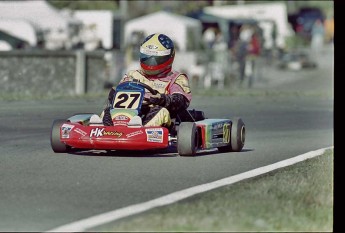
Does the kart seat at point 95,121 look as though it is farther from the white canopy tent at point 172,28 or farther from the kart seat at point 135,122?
the white canopy tent at point 172,28

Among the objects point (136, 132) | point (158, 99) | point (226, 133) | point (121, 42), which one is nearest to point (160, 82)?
point (158, 99)

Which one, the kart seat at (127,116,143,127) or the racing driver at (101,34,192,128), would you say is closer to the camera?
the kart seat at (127,116,143,127)

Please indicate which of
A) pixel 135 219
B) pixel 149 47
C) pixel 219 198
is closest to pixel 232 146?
pixel 149 47

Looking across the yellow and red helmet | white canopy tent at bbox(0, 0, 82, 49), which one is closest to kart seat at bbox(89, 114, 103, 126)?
the yellow and red helmet

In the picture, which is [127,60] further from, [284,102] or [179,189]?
[179,189]

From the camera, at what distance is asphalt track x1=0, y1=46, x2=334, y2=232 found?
24.3ft

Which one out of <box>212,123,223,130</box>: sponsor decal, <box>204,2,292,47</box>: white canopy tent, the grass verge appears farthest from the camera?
<box>204,2,292,47</box>: white canopy tent

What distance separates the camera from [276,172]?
9.54 metres

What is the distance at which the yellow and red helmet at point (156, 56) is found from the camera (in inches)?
466

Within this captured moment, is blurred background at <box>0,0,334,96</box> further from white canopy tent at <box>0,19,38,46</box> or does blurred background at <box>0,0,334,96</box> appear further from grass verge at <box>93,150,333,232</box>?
grass verge at <box>93,150,333,232</box>

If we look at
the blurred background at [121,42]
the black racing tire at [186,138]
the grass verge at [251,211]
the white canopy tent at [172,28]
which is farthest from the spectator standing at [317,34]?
the grass verge at [251,211]

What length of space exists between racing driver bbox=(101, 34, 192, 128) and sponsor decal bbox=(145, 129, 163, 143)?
15.6 inches

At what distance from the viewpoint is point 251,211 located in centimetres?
685

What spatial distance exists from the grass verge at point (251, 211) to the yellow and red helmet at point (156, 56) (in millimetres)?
3617
